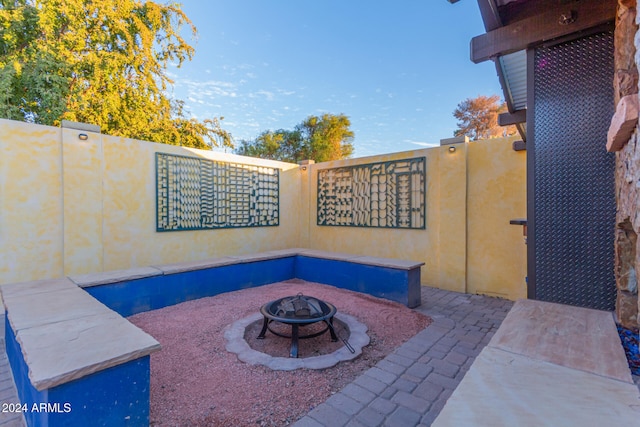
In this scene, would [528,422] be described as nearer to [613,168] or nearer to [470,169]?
[613,168]

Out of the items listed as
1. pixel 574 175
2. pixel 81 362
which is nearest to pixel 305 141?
pixel 574 175

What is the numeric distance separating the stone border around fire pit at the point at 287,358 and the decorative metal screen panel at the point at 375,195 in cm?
283

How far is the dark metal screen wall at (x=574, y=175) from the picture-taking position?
201 cm

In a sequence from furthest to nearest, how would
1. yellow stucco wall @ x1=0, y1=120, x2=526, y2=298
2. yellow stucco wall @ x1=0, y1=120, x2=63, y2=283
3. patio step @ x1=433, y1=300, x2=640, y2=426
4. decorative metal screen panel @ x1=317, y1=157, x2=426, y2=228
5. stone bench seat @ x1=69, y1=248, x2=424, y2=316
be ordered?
1. decorative metal screen panel @ x1=317, y1=157, x2=426, y2=228
2. yellow stucco wall @ x1=0, y1=120, x2=526, y2=298
3. yellow stucco wall @ x1=0, y1=120, x2=63, y2=283
4. stone bench seat @ x1=69, y1=248, x2=424, y2=316
5. patio step @ x1=433, y1=300, x2=640, y2=426

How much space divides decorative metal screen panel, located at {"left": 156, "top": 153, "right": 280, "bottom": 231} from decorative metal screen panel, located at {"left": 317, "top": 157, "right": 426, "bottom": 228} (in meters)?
1.27

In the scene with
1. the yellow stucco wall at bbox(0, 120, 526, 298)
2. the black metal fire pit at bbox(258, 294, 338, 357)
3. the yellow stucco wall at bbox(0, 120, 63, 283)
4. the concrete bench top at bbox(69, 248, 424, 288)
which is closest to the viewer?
the black metal fire pit at bbox(258, 294, 338, 357)

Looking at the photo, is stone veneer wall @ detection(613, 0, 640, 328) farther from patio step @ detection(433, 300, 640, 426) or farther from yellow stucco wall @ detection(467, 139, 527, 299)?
yellow stucco wall @ detection(467, 139, 527, 299)

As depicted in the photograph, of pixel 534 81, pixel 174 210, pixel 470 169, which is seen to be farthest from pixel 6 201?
pixel 470 169

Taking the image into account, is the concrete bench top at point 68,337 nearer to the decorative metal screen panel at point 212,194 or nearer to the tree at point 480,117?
the decorative metal screen panel at point 212,194

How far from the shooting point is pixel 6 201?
3.66m

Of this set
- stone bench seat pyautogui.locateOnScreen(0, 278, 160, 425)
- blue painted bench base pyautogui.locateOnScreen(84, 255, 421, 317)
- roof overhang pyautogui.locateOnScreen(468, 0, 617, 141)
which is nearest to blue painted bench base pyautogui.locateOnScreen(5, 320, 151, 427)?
stone bench seat pyautogui.locateOnScreen(0, 278, 160, 425)

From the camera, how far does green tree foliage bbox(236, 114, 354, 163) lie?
14467 mm

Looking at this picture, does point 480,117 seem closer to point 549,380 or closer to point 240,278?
point 240,278

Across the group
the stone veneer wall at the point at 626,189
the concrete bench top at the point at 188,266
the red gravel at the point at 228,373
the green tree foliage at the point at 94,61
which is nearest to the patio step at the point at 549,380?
the stone veneer wall at the point at 626,189
